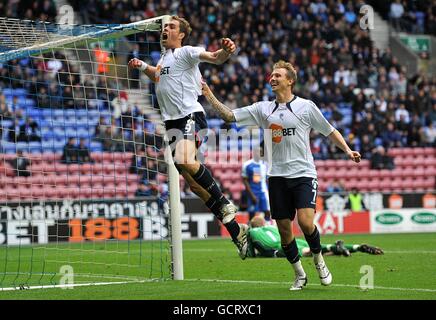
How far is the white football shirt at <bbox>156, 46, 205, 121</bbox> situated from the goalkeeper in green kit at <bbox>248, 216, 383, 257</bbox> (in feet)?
17.1

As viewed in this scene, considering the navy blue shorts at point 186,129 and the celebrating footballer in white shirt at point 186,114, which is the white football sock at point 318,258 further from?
the navy blue shorts at point 186,129

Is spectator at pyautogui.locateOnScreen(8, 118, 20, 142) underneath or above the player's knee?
above

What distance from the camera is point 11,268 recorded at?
49.7 ft

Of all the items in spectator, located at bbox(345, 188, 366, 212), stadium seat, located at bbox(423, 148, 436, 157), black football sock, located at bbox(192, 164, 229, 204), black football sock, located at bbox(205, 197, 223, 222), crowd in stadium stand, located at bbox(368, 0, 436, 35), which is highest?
crowd in stadium stand, located at bbox(368, 0, 436, 35)

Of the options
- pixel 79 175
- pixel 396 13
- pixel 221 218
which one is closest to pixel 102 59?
pixel 79 175

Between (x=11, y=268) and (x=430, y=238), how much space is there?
415 inches

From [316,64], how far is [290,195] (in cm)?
2139

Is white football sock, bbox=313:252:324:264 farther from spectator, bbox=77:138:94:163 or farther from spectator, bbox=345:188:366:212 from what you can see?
spectator, bbox=345:188:366:212

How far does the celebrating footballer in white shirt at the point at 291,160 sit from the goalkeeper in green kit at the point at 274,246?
5184mm

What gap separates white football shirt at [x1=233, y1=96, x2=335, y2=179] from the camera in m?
9.97

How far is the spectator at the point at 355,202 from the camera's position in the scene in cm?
2559

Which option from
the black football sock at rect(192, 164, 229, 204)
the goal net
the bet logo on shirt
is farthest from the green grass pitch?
the bet logo on shirt

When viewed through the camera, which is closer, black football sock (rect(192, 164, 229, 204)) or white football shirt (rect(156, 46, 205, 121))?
black football sock (rect(192, 164, 229, 204))

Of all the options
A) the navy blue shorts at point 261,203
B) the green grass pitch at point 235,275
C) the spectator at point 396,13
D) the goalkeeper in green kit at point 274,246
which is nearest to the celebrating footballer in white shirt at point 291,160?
the green grass pitch at point 235,275
